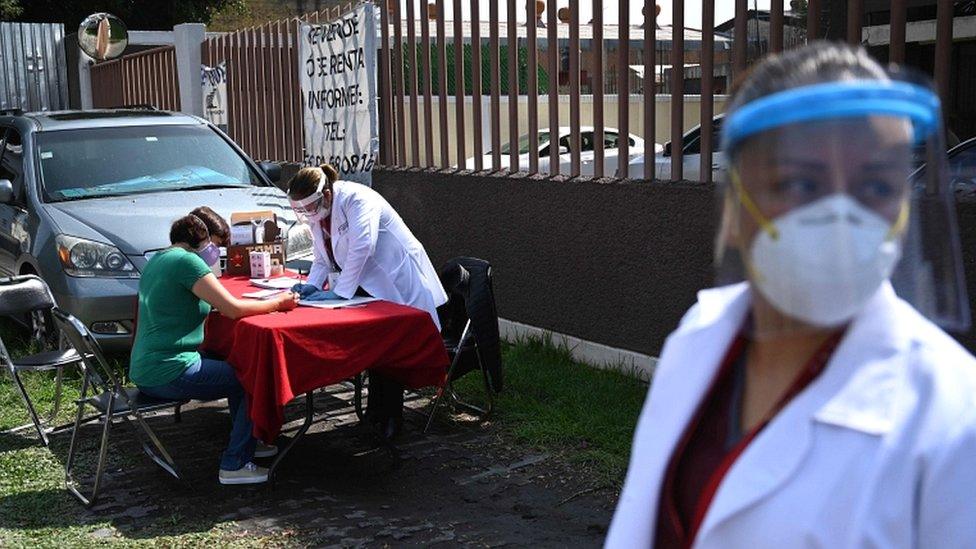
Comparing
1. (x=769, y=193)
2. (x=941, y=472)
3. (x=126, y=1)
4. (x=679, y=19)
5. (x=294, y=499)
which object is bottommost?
(x=294, y=499)

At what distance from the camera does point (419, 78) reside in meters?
9.27

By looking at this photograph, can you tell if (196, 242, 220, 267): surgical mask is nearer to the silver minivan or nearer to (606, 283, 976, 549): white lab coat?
the silver minivan

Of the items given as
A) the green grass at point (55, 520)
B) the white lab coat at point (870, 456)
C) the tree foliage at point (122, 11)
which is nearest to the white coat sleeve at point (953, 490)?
the white lab coat at point (870, 456)

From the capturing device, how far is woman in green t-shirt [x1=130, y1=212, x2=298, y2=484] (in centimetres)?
525

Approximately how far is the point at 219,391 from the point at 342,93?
4852 mm

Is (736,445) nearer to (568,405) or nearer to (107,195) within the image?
(568,405)

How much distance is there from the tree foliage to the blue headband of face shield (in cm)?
2349

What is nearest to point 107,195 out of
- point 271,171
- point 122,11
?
point 271,171

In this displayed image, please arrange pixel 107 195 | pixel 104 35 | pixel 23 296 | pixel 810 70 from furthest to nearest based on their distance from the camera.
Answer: pixel 104 35 → pixel 107 195 → pixel 23 296 → pixel 810 70

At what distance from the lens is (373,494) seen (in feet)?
17.3

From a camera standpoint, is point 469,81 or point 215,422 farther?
point 469,81

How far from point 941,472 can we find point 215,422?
18.8ft

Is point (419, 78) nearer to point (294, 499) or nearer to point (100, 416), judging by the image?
point (100, 416)

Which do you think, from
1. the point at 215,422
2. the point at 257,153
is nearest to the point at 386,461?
the point at 215,422
